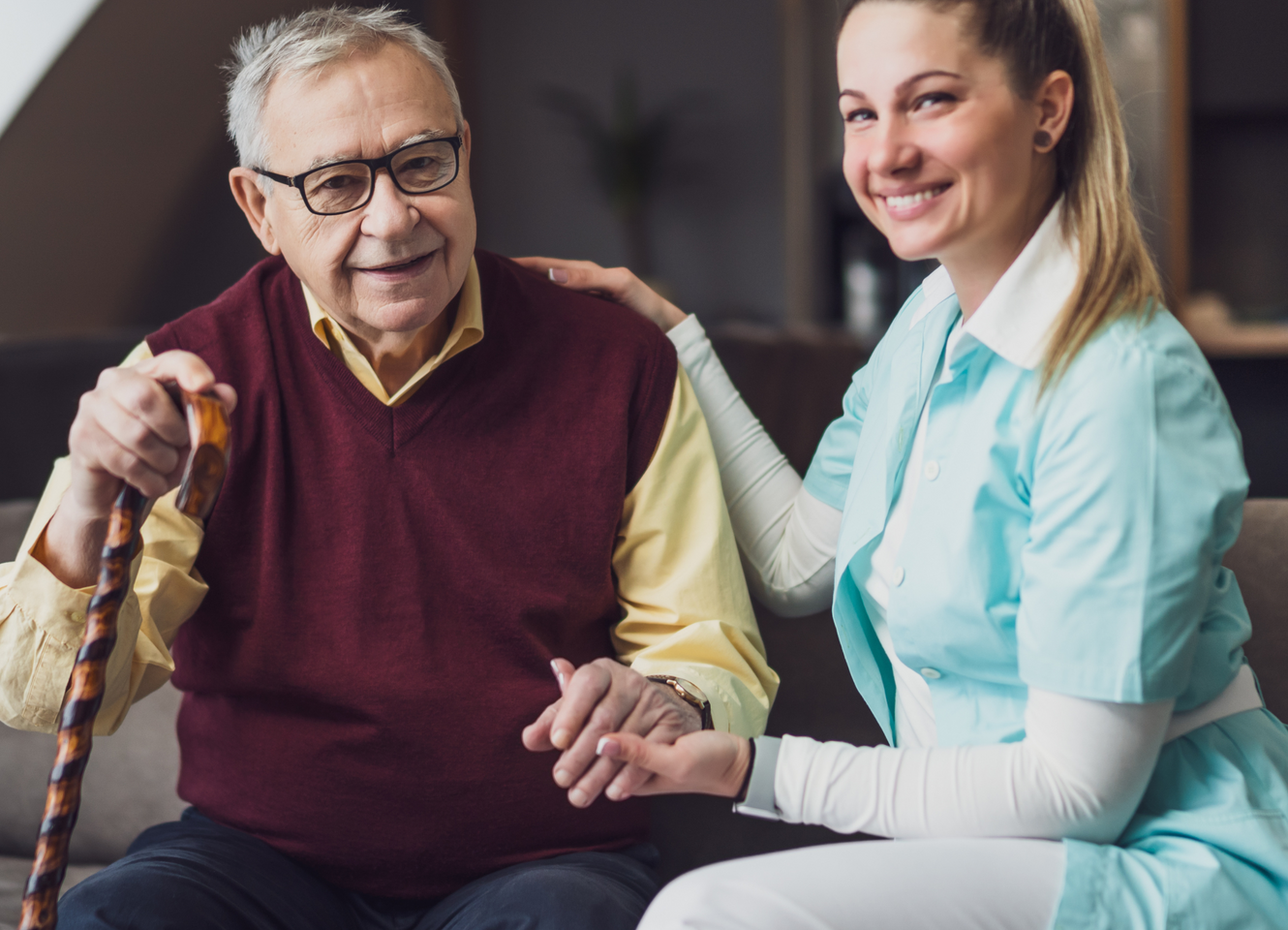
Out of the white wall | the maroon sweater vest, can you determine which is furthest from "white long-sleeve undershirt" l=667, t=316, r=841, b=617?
the white wall

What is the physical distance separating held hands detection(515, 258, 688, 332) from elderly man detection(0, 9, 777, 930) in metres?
0.11

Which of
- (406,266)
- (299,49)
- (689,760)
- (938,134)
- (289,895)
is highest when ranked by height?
(299,49)

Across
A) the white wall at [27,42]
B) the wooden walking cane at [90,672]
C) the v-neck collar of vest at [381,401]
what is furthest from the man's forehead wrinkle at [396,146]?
the white wall at [27,42]

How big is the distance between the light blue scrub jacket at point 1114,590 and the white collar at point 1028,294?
0.02 m

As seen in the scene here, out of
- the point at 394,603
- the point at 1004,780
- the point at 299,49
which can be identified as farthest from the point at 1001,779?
the point at 299,49

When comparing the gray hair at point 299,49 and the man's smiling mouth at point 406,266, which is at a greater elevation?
the gray hair at point 299,49

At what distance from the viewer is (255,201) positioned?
1.32 meters

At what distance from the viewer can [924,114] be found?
965 mm

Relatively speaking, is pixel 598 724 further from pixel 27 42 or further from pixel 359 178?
pixel 27 42

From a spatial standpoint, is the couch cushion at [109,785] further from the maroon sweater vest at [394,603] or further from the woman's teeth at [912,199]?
the woman's teeth at [912,199]

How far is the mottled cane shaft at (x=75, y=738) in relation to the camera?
2.98 ft

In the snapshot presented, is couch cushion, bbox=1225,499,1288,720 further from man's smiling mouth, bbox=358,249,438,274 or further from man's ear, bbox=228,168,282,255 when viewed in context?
man's ear, bbox=228,168,282,255

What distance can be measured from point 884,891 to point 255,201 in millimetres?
983

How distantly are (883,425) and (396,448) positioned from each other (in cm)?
53
